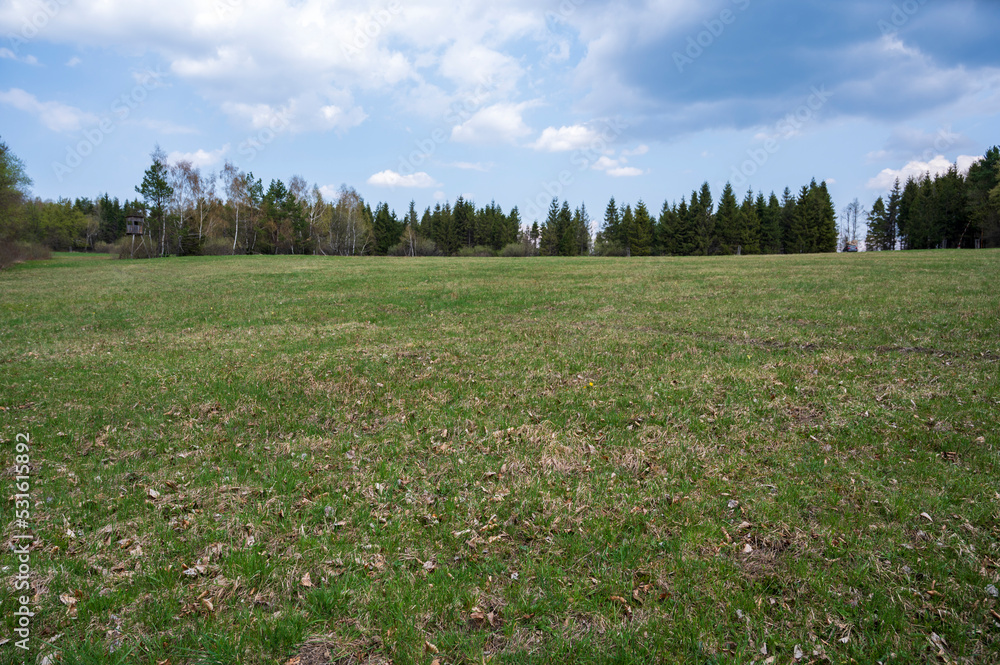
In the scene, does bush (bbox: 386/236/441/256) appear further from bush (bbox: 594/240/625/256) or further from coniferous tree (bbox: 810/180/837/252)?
coniferous tree (bbox: 810/180/837/252)

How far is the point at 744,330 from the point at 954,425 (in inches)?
344

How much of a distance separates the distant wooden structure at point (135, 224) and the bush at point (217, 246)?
8.86m

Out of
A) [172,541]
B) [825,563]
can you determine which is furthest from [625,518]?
[172,541]

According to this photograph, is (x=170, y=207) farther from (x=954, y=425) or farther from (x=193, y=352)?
(x=954, y=425)

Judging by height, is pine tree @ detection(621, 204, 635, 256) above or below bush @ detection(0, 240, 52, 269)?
above

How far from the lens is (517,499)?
22.9 feet

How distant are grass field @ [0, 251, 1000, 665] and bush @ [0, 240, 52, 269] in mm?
54030

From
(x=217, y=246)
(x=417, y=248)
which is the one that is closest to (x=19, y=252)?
(x=217, y=246)

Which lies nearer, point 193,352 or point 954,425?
point 954,425

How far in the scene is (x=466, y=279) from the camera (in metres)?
37.0

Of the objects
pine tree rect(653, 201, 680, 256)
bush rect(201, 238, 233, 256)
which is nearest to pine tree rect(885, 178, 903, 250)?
pine tree rect(653, 201, 680, 256)

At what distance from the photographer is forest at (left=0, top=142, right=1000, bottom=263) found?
3054 inches

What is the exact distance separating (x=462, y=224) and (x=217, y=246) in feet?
181

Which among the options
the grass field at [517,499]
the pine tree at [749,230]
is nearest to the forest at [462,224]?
the pine tree at [749,230]
